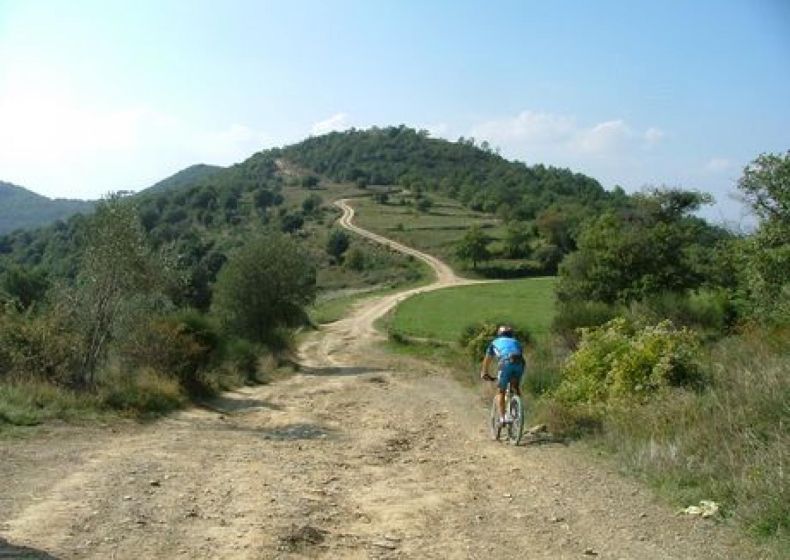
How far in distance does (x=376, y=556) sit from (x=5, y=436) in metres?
8.01

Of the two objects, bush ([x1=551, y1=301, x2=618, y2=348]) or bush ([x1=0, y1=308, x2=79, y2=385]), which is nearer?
bush ([x1=0, y1=308, x2=79, y2=385])

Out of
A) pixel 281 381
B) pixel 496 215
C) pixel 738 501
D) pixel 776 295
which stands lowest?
pixel 281 381

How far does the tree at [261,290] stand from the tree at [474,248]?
55569 millimetres

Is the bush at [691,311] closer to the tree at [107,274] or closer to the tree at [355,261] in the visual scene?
the tree at [107,274]

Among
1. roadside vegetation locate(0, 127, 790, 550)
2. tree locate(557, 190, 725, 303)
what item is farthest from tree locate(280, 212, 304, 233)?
tree locate(557, 190, 725, 303)

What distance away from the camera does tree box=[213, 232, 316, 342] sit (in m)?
37.1

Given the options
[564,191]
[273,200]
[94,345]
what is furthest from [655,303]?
[564,191]

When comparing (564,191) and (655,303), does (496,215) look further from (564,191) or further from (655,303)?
(655,303)

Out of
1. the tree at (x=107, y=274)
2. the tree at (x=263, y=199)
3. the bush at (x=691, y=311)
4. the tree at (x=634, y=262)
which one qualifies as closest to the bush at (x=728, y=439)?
the tree at (x=107, y=274)

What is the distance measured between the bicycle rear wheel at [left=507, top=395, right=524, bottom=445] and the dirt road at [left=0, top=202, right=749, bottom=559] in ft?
0.96

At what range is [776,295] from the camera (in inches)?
1111

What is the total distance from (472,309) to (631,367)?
4639 centimetres

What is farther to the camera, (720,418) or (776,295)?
(776,295)

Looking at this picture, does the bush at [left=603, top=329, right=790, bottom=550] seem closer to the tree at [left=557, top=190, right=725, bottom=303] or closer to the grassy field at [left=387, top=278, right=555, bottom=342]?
the tree at [left=557, top=190, right=725, bottom=303]
